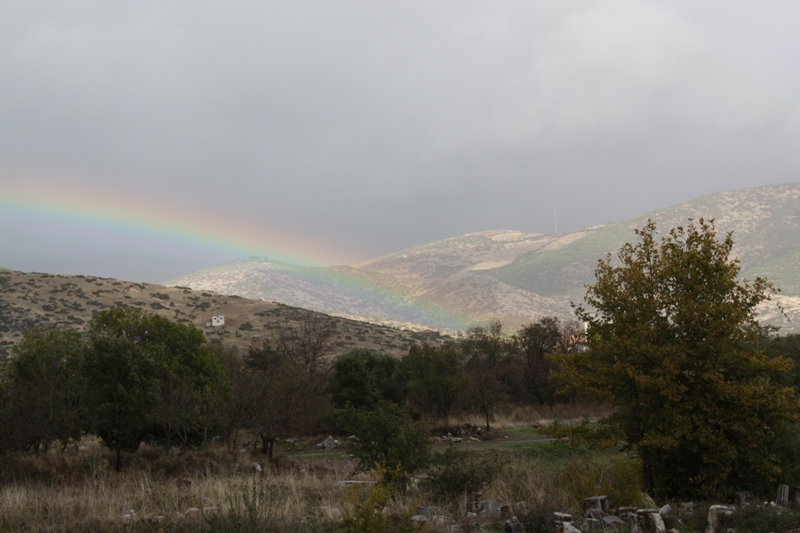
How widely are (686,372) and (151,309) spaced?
7026cm

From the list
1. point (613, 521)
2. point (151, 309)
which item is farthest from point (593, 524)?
point (151, 309)

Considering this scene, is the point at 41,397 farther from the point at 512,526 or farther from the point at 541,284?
the point at 541,284

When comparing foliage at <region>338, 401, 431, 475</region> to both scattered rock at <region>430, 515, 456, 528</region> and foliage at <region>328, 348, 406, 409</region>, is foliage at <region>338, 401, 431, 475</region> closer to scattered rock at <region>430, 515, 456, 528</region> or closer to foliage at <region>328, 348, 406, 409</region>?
scattered rock at <region>430, 515, 456, 528</region>

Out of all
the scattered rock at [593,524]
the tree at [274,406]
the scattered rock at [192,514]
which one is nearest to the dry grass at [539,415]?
the tree at [274,406]

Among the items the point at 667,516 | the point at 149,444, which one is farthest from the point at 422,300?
the point at 667,516

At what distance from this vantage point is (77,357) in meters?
24.2

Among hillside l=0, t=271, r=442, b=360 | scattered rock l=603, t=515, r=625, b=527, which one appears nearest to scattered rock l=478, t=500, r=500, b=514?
scattered rock l=603, t=515, r=625, b=527

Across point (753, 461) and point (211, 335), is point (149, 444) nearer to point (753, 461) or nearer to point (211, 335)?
point (753, 461)

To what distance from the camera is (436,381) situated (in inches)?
1561

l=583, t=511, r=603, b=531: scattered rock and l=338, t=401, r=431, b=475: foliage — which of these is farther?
l=338, t=401, r=431, b=475: foliage

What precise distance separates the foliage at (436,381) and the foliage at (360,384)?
190 centimetres

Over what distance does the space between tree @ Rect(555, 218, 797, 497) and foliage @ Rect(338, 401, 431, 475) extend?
244 inches

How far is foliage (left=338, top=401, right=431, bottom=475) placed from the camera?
14.2m

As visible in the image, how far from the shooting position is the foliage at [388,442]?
14.2 m
